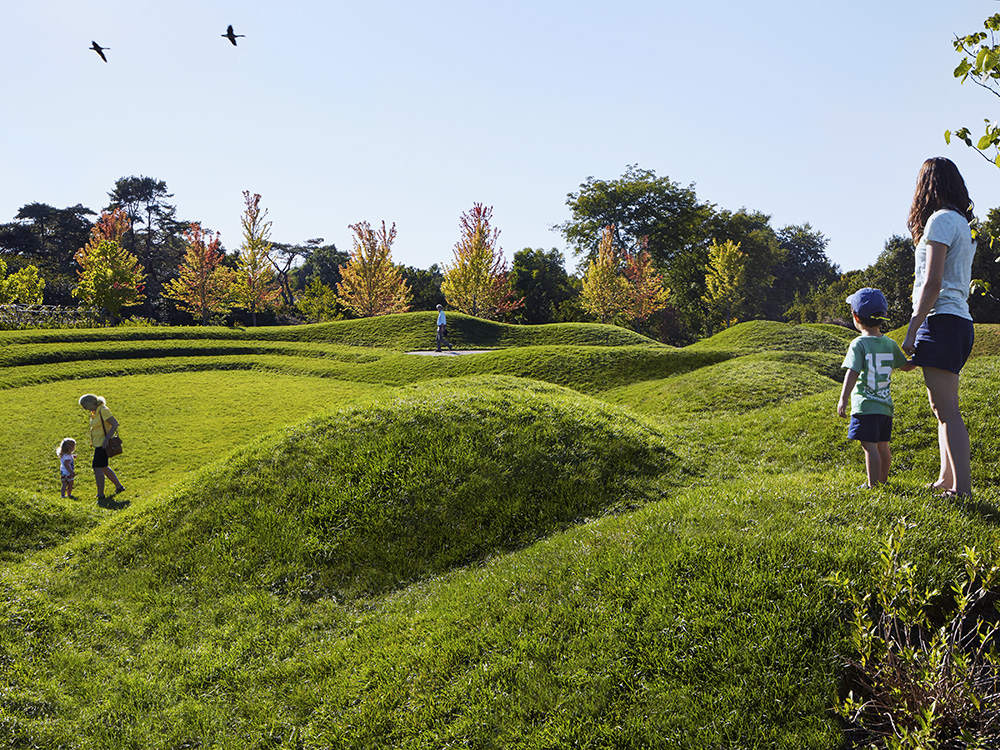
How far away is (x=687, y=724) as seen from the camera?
166 inches

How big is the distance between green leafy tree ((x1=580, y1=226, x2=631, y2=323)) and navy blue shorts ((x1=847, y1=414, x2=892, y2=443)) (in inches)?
1945

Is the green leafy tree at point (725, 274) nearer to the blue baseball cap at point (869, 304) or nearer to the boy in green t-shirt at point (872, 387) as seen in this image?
the blue baseball cap at point (869, 304)

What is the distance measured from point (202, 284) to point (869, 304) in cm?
5514

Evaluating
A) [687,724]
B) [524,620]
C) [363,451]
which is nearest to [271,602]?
[363,451]

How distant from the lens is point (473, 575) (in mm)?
7137

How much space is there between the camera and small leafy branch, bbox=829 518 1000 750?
11.5 ft

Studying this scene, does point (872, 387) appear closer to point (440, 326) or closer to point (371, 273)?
point (440, 326)

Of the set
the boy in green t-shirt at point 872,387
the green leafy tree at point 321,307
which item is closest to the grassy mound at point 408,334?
the green leafy tree at point 321,307

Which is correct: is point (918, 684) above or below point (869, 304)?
below

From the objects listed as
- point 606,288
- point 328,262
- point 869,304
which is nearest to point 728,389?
point 869,304

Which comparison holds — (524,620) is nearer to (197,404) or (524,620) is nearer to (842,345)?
(197,404)

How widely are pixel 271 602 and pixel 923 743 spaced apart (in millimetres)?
6728

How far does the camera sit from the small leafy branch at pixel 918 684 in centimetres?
352

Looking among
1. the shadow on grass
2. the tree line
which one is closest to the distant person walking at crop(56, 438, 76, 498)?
the shadow on grass
